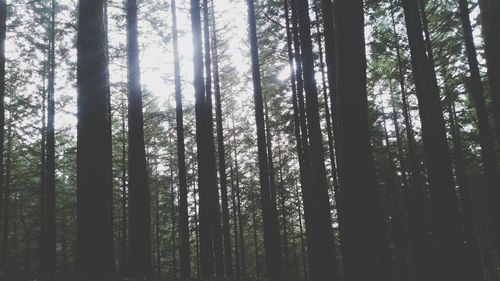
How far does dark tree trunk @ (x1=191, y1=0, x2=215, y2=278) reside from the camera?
12531mm

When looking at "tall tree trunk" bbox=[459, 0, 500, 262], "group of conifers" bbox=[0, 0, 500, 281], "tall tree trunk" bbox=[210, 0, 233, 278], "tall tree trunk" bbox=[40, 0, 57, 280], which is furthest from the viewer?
"tall tree trunk" bbox=[40, 0, 57, 280]

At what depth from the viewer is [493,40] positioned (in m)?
6.94

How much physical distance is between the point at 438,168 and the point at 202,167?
23.2 ft

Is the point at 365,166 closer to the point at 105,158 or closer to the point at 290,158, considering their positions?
the point at 105,158

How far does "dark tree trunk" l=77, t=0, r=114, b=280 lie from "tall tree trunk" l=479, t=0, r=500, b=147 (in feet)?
23.3

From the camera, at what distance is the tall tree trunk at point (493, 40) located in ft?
22.6

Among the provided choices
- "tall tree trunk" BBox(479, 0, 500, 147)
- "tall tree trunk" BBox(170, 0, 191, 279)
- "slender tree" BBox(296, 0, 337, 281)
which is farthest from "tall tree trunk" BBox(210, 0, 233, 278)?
"tall tree trunk" BBox(479, 0, 500, 147)

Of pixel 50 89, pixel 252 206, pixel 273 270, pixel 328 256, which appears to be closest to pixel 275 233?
pixel 273 270

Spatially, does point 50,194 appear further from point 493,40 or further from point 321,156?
point 493,40

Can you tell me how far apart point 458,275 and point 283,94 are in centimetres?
1494

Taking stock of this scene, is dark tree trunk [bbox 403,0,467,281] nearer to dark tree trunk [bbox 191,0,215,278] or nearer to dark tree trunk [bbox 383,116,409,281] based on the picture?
dark tree trunk [bbox 191,0,215,278]

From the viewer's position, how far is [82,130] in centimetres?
670

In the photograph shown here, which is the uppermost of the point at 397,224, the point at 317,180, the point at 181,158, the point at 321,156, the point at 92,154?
the point at 181,158

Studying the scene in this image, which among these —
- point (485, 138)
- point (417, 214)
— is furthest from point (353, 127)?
point (417, 214)
